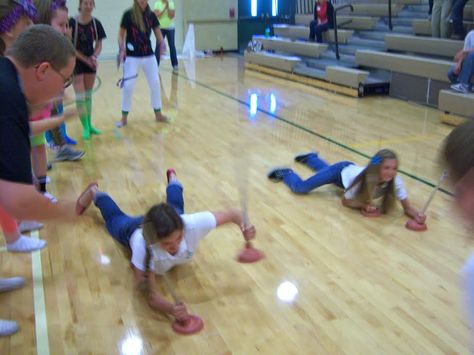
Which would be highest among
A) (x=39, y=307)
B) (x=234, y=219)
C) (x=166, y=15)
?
(x=166, y=15)

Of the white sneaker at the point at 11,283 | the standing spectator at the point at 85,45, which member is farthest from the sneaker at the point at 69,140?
the white sneaker at the point at 11,283

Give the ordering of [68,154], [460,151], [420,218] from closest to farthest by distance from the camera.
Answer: [460,151] < [420,218] < [68,154]

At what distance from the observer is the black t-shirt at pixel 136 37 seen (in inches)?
219

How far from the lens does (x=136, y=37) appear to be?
219 inches

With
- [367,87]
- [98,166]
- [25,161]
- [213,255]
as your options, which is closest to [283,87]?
[367,87]

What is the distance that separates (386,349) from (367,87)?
606cm

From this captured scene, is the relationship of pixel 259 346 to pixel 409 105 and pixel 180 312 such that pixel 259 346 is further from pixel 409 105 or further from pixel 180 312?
pixel 409 105

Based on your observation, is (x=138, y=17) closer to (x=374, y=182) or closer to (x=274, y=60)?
(x=374, y=182)

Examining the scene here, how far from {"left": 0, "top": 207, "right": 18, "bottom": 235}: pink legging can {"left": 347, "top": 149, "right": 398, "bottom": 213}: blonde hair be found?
2.23m

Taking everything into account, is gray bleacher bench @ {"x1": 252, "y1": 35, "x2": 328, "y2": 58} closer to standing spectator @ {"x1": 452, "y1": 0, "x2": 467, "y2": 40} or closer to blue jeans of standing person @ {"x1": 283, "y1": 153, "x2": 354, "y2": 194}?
standing spectator @ {"x1": 452, "y1": 0, "x2": 467, "y2": 40}

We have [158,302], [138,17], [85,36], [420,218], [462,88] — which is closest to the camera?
[158,302]

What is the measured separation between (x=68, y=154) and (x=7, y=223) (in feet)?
6.15

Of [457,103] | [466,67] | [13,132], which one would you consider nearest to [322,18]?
[466,67]

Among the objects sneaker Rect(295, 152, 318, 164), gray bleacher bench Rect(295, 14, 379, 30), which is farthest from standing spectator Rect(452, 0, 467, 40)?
sneaker Rect(295, 152, 318, 164)
